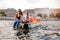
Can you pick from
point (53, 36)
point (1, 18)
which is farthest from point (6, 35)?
point (53, 36)

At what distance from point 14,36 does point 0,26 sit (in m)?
0.24

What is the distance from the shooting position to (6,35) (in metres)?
1.77

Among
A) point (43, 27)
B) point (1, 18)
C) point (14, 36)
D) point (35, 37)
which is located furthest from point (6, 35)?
point (43, 27)

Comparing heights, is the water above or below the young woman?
below

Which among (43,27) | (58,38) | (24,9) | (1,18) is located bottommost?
(58,38)

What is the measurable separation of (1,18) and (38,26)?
1.73 ft

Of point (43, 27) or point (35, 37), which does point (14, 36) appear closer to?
point (35, 37)

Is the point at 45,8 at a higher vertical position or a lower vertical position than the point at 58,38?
higher

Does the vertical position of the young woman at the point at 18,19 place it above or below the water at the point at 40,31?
above

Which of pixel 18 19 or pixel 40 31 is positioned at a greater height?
pixel 18 19

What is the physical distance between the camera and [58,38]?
68.5 inches
